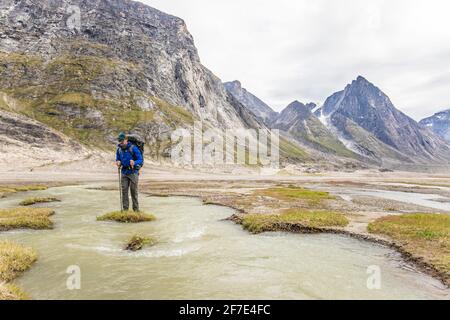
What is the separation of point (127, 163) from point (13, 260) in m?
10.5

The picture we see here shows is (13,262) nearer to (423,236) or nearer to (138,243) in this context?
(138,243)

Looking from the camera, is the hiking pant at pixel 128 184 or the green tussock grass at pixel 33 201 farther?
the green tussock grass at pixel 33 201

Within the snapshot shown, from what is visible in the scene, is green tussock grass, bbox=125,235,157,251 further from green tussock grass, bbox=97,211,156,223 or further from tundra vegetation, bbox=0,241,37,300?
green tussock grass, bbox=97,211,156,223

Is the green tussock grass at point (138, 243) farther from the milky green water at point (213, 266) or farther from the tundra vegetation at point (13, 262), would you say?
the tundra vegetation at point (13, 262)

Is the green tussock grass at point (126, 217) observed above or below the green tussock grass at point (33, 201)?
above

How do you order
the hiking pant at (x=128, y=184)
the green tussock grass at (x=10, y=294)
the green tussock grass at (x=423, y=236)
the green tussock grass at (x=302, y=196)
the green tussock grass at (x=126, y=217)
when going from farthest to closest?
the green tussock grass at (x=302, y=196), the hiking pant at (x=128, y=184), the green tussock grass at (x=126, y=217), the green tussock grass at (x=423, y=236), the green tussock grass at (x=10, y=294)

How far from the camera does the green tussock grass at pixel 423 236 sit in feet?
42.4

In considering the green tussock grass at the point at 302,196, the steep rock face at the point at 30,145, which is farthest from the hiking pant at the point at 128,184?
the steep rock face at the point at 30,145

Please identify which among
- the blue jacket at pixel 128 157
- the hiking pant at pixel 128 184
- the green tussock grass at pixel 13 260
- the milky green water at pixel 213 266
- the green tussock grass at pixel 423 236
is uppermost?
the blue jacket at pixel 128 157

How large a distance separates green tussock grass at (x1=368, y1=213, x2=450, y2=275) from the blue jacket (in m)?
14.9

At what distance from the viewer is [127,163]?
2102 centimetres

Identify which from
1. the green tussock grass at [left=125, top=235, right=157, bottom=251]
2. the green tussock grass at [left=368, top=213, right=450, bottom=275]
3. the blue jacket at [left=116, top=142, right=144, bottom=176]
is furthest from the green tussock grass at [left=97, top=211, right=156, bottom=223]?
the green tussock grass at [left=368, top=213, right=450, bottom=275]

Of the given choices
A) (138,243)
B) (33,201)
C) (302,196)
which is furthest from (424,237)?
(33,201)

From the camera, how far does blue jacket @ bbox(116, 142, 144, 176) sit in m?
21.0
